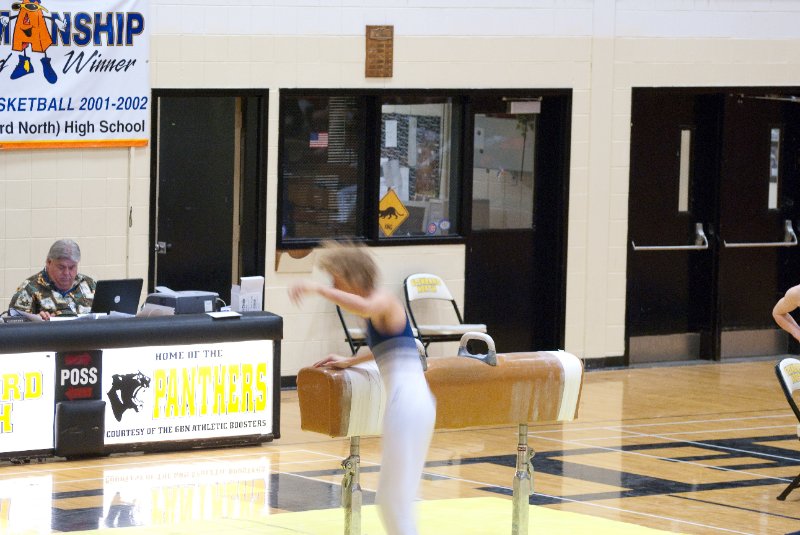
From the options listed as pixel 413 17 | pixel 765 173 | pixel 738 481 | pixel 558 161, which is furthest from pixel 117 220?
pixel 765 173

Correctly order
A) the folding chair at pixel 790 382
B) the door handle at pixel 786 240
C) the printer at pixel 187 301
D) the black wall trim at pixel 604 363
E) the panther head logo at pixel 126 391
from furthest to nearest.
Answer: the door handle at pixel 786 240 < the black wall trim at pixel 604 363 < the printer at pixel 187 301 < the panther head logo at pixel 126 391 < the folding chair at pixel 790 382

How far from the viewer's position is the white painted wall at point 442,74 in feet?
38.9

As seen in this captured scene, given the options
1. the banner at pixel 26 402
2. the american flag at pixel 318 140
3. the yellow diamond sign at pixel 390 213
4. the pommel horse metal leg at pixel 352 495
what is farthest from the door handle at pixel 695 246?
the pommel horse metal leg at pixel 352 495

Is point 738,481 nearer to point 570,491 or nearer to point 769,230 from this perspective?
point 570,491

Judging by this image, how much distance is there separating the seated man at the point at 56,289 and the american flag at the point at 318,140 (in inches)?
122

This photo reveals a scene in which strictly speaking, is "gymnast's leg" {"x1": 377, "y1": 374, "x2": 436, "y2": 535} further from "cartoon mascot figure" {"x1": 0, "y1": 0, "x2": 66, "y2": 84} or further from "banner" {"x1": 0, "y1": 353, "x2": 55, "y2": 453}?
"cartoon mascot figure" {"x1": 0, "y1": 0, "x2": 66, "y2": 84}

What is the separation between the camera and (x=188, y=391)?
10242 mm

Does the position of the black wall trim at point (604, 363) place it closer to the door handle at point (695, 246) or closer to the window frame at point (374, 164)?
the door handle at point (695, 246)

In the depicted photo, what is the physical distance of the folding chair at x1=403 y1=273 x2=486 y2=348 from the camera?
42.7 feet

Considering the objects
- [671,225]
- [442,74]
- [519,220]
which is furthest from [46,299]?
[671,225]

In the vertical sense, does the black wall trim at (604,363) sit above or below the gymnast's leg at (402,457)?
below

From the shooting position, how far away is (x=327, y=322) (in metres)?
13.0

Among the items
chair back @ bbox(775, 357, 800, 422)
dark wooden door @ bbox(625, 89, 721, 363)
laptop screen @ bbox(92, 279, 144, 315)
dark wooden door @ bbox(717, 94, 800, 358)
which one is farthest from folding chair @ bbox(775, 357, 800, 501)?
dark wooden door @ bbox(717, 94, 800, 358)

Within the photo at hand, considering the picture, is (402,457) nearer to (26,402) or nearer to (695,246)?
(26,402)
